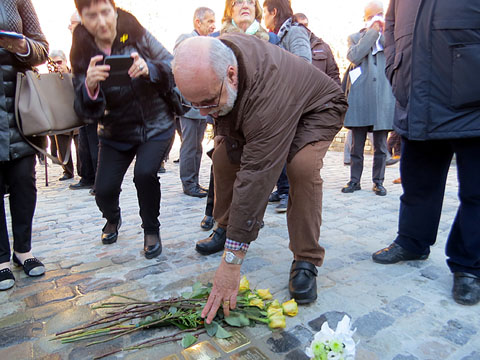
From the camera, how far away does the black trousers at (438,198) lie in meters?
2.20

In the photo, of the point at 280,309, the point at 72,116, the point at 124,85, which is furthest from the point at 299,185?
the point at 72,116

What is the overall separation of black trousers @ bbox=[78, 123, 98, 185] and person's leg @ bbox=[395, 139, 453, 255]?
430 cm

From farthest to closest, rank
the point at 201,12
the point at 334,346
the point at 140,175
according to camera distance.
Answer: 1. the point at 201,12
2. the point at 140,175
3. the point at 334,346

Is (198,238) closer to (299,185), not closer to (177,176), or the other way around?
(299,185)

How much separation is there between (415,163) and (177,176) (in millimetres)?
5014

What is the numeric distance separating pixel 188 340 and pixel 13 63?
2033mm

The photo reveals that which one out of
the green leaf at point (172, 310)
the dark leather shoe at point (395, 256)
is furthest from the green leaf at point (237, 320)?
the dark leather shoe at point (395, 256)

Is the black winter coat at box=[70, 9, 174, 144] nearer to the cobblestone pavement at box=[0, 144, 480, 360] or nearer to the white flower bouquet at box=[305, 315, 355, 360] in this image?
the cobblestone pavement at box=[0, 144, 480, 360]

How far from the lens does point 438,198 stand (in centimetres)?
260

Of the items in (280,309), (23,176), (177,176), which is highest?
(23,176)

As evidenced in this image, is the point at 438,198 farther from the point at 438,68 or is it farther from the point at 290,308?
the point at 290,308

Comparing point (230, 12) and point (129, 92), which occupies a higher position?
point (230, 12)

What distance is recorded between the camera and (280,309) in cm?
193

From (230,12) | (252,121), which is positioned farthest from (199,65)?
(230,12)
